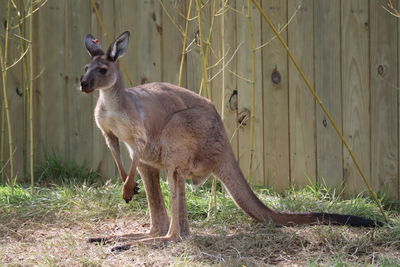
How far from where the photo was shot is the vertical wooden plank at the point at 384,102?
659cm

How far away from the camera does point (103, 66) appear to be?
543 cm

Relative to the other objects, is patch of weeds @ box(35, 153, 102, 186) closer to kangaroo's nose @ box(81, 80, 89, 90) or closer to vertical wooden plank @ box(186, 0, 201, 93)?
vertical wooden plank @ box(186, 0, 201, 93)

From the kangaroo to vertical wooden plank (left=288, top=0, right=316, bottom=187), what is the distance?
4.12 ft

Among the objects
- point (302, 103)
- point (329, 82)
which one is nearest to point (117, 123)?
point (302, 103)

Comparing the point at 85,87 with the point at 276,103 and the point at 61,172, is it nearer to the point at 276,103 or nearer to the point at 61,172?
the point at 276,103

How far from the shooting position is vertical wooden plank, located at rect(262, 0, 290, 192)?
7.00 metres

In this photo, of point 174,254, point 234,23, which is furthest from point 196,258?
point 234,23

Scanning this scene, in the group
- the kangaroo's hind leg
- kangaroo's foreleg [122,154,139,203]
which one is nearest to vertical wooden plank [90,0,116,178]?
the kangaroo's hind leg

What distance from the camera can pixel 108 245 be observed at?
18.5 ft

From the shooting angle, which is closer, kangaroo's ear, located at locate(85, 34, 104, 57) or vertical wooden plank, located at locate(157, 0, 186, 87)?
kangaroo's ear, located at locate(85, 34, 104, 57)

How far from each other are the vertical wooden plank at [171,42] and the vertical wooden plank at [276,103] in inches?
32.2

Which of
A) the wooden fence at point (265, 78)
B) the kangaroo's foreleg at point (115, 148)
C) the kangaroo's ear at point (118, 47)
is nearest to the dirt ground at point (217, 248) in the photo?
the kangaroo's foreleg at point (115, 148)

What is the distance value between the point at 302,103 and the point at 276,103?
0.79 feet

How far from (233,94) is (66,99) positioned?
172cm
